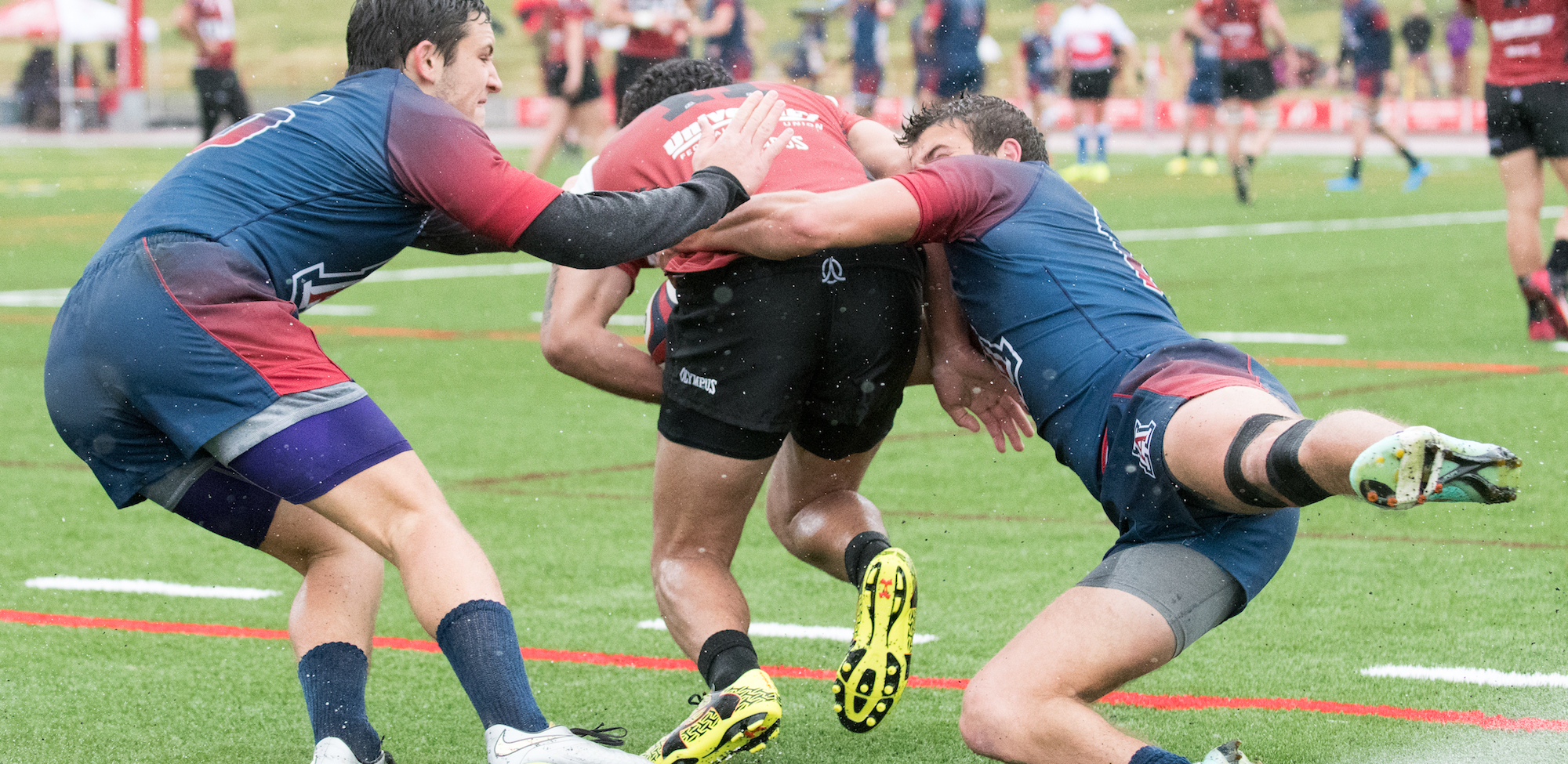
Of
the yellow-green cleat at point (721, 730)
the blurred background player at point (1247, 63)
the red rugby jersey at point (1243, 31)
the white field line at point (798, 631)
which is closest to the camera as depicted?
the yellow-green cleat at point (721, 730)

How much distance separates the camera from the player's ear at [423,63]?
137 inches

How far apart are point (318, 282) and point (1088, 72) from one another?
2107cm

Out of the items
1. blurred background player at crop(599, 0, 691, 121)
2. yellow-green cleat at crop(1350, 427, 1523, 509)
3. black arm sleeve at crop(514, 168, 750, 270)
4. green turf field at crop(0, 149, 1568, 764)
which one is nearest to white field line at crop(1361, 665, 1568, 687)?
green turf field at crop(0, 149, 1568, 764)

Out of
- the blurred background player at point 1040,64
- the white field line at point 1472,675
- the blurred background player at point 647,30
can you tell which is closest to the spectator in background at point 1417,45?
the blurred background player at point 1040,64

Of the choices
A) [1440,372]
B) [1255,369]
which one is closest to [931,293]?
[1255,369]

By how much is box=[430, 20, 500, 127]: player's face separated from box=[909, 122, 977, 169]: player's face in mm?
967

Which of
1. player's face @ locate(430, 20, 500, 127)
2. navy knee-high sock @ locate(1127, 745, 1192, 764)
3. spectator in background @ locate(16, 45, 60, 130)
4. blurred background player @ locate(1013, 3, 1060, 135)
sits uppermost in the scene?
player's face @ locate(430, 20, 500, 127)

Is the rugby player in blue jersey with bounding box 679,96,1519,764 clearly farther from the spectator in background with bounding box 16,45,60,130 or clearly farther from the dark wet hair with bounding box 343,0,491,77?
the spectator in background with bounding box 16,45,60,130

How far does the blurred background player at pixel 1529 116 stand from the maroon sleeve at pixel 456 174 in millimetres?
6455

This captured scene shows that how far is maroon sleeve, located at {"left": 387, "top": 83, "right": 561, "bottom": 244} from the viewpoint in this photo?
130 inches

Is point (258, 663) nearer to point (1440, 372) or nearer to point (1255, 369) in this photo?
point (1255, 369)

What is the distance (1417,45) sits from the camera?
37.9 metres

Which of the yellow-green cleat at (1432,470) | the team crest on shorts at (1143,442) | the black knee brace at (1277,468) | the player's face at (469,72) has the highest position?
the player's face at (469,72)

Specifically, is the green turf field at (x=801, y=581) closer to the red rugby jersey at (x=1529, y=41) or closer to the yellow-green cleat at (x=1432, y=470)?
the yellow-green cleat at (x=1432, y=470)
